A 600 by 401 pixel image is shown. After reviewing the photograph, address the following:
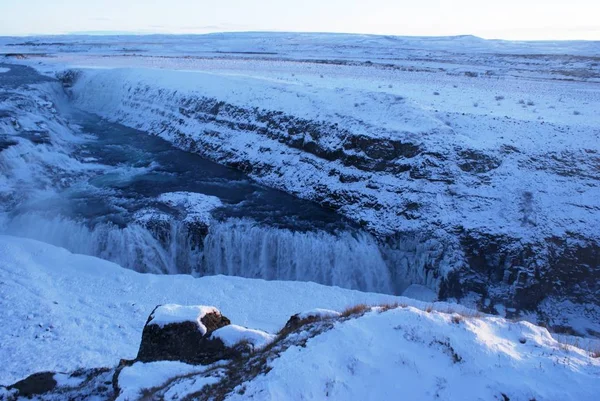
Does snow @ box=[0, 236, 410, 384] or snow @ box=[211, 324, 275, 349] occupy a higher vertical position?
snow @ box=[211, 324, 275, 349]

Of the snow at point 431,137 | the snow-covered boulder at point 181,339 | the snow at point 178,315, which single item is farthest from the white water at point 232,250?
the snow-covered boulder at point 181,339

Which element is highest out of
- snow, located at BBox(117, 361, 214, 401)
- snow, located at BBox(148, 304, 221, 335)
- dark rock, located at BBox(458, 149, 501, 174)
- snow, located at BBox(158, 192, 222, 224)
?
dark rock, located at BBox(458, 149, 501, 174)

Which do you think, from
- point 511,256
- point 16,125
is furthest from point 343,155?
point 16,125

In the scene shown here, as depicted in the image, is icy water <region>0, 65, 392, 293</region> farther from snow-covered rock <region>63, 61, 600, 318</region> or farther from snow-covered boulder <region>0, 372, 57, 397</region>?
snow-covered boulder <region>0, 372, 57, 397</region>

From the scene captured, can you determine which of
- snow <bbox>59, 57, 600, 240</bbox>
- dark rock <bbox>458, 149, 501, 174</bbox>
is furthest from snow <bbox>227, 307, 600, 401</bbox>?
dark rock <bbox>458, 149, 501, 174</bbox>

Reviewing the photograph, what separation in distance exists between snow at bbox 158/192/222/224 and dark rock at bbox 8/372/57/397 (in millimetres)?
9995

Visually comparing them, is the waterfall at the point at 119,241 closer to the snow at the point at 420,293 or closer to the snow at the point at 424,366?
the snow at the point at 420,293

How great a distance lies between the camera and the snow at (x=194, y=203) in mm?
17823

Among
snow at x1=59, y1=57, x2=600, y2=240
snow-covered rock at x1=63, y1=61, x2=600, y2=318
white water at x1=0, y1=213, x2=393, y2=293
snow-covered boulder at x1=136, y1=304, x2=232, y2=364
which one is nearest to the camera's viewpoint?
snow-covered boulder at x1=136, y1=304, x2=232, y2=364

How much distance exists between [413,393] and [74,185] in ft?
65.4

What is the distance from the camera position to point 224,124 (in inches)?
1077

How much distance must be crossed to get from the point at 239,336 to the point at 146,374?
1.65 m

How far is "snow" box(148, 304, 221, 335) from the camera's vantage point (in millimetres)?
8156

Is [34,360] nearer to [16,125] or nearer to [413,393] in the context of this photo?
[413,393]
